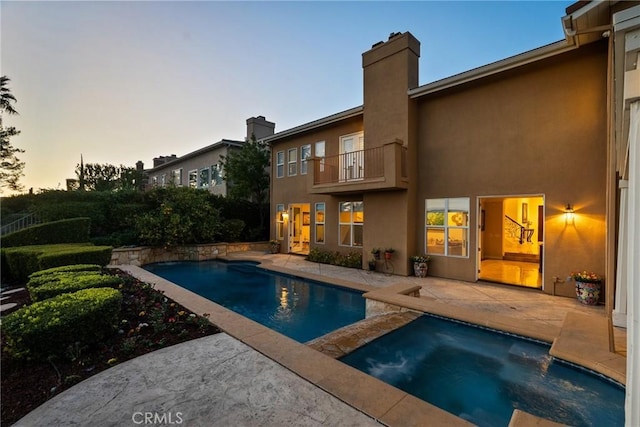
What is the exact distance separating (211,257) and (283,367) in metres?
12.1

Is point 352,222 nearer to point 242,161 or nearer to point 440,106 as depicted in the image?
point 440,106

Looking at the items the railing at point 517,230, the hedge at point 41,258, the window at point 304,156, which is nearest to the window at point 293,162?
the window at point 304,156

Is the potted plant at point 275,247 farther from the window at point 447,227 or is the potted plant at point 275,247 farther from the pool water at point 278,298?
the window at point 447,227

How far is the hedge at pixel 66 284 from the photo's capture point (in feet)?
15.3

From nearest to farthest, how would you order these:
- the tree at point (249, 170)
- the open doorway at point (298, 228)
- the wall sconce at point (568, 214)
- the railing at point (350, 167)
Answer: the wall sconce at point (568, 214) → the railing at point (350, 167) → the open doorway at point (298, 228) → the tree at point (249, 170)

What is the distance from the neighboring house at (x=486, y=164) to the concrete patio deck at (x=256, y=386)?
4.32ft

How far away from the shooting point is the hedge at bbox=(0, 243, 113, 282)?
7.16 metres

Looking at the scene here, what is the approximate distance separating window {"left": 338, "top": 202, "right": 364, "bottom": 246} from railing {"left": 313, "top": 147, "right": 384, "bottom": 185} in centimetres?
158

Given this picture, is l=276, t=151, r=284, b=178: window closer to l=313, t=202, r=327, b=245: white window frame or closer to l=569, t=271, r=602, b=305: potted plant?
l=313, t=202, r=327, b=245: white window frame

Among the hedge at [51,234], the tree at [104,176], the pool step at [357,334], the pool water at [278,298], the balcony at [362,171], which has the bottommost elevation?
the pool water at [278,298]

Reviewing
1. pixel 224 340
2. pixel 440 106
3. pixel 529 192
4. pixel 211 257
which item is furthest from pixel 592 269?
pixel 211 257

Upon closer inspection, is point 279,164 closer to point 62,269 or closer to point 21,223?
point 62,269

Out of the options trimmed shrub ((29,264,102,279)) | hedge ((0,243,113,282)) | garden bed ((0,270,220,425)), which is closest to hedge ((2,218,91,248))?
hedge ((0,243,113,282))
